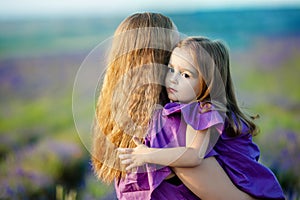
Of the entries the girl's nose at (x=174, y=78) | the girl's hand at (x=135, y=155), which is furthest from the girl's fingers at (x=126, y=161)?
the girl's nose at (x=174, y=78)

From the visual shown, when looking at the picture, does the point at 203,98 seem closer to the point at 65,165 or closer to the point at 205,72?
the point at 205,72

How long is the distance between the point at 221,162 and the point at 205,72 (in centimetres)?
30

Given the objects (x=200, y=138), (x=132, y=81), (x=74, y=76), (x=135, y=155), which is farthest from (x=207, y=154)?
(x=74, y=76)

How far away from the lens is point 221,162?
200 centimetres

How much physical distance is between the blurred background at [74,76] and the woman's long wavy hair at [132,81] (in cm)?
172

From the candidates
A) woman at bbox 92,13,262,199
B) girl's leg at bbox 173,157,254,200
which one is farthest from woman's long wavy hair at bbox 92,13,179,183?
girl's leg at bbox 173,157,254,200

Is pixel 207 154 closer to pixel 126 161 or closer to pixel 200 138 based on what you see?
pixel 200 138

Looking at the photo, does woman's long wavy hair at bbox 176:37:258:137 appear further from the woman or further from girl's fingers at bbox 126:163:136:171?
girl's fingers at bbox 126:163:136:171

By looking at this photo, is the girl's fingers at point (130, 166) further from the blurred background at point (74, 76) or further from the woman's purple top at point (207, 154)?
the blurred background at point (74, 76)

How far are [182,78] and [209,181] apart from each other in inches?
13.4

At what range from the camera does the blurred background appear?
4.15m

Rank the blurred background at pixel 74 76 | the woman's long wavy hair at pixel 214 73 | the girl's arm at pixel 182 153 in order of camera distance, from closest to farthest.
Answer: the girl's arm at pixel 182 153
the woman's long wavy hair at pixel 214 73
the blurred background at pixel 74 76

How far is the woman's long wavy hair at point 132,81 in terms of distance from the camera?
1.99m

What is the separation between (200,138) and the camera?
74.3 inches
